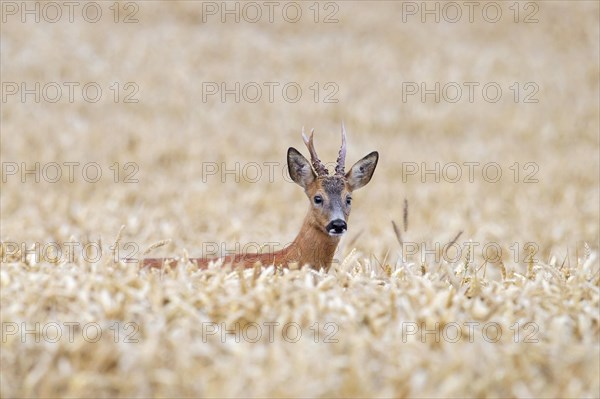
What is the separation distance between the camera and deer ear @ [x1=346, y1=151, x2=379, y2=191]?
7.45 metres

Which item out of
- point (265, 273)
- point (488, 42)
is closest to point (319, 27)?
point (488, 42)

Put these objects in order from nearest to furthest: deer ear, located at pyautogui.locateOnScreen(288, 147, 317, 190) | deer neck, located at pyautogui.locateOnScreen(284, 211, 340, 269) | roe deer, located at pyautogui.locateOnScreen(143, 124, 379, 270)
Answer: roe deer, located at pyautogui.locateOnScreen(143, 124, 379, 270), deer neck, located at pyautogui.locateOnScreen(284, 211, 340, 269), deer ear, located at pyautogui.locateOnScreen(288, 147, 317, 190)

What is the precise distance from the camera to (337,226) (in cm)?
686

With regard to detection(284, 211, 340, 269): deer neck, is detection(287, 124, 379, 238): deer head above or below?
above

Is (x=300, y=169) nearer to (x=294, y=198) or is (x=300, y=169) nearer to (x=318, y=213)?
(x=318, y=213)

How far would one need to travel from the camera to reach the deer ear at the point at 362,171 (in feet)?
24.5

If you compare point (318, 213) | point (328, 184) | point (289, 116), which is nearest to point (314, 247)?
point (318, 213)

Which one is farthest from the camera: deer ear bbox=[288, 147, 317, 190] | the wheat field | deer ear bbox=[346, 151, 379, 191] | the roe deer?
deer ear bbox=[346, 151, 379, 191]

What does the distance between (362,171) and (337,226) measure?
32.7 inches

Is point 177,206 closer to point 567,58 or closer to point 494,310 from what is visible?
point 494,310

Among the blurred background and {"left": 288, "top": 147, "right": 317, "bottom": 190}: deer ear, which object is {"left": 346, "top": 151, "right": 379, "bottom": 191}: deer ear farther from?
the blurred background

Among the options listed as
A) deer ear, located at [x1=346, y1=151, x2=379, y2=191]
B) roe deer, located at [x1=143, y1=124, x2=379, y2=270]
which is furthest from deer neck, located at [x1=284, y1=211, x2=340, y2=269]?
deer ear, located at [x1=346, y1=151, x2=379, y2=191]

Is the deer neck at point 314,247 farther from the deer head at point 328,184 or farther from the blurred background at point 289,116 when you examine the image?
the blurred background at point 289,116

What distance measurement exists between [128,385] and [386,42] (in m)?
23.9
